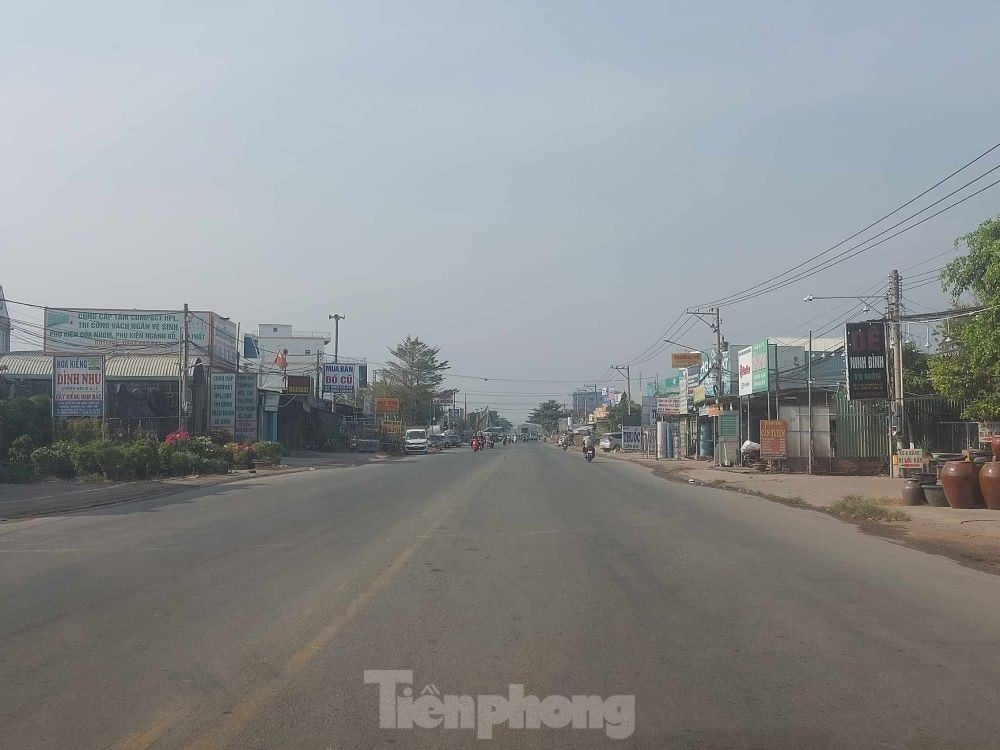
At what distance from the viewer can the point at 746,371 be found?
43562 mm

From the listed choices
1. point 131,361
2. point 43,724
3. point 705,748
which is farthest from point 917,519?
point 131,361

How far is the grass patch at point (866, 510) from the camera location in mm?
18891

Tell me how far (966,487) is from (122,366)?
4421cm

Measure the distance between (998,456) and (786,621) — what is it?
16.5 m

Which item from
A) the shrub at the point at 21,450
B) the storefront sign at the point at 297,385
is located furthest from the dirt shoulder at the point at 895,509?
the storefront sign at the point at 297,385

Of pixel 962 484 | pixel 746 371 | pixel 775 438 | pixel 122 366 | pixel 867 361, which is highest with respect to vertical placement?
pixel 122 366

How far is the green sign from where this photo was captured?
39.9m

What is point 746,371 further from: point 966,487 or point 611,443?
point 611,443

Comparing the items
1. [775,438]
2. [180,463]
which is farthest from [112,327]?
[775,438]

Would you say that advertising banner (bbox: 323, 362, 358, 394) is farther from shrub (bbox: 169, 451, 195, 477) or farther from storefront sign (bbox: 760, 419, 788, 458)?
storefront sign (bbox: 760, 419, 788, 458)

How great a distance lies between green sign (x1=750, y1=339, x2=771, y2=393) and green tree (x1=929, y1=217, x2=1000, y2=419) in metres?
8.61

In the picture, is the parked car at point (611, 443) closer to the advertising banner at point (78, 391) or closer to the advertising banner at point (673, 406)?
the advertising banner at point (673, 406)

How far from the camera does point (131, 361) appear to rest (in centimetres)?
5144

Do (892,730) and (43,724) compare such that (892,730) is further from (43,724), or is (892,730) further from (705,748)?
(43,724)
